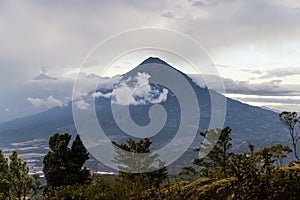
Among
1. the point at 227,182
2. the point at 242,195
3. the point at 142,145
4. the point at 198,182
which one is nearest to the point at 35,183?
the point at 198,182

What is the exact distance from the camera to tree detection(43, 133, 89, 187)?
29969mm

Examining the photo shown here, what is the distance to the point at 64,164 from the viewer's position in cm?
3059

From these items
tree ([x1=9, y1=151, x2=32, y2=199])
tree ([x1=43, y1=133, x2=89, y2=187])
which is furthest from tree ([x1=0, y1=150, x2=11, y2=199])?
tree ([x1=43, y1=133, x2=89, y2=187])

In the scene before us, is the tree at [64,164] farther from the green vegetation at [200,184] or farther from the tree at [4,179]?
the tree at [4,179]

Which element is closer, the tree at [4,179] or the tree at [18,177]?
the tree at [4,179]

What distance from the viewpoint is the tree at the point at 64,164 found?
1180 inches

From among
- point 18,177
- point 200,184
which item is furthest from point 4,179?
point 200,184

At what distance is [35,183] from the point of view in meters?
18.0

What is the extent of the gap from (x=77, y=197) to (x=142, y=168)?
99.1 ft

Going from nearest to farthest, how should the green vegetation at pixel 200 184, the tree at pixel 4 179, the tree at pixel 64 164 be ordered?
the green vegetation at pixel 200 184, the tree at pixel 4 179, the tree at pixel 64 164

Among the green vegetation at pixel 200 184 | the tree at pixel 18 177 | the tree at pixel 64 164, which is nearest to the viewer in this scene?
the green vegetation at pixel 200 184

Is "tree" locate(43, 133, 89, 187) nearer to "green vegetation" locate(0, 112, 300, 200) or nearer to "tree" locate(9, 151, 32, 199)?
"green vegetation" locate(0, 112, 300, 200)

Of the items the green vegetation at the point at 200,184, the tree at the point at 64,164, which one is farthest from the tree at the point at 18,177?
the tree at the point at 64,164

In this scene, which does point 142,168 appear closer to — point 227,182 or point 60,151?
point 60,151
